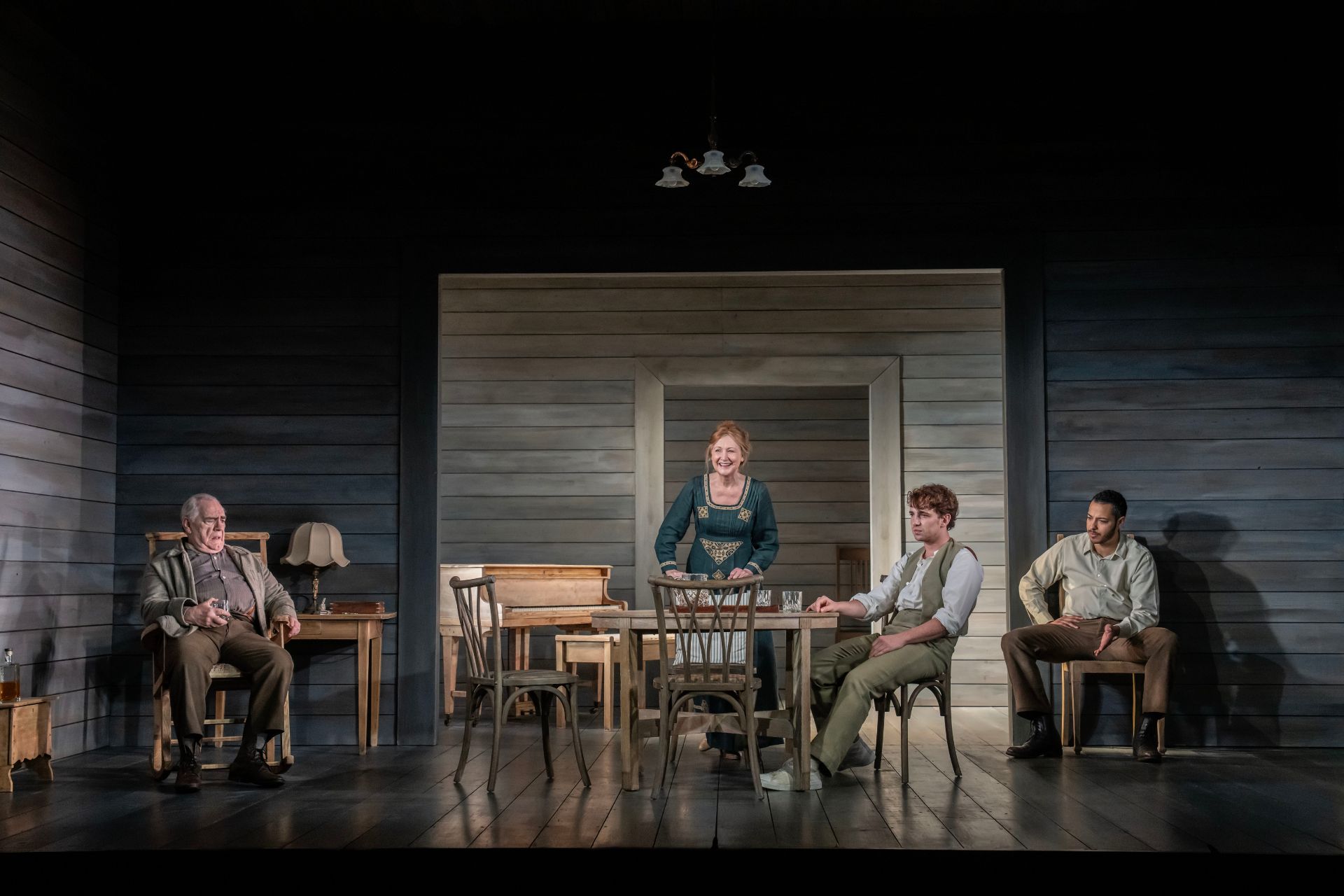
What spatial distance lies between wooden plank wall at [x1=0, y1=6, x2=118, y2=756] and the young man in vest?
10.2ft

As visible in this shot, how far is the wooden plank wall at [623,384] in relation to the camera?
25.5 feet

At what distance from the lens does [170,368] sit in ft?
19.6

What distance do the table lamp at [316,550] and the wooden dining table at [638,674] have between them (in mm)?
1777

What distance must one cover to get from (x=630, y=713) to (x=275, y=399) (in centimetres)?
254

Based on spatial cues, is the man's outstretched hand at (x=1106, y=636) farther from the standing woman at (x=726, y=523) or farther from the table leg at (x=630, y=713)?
the table leg at (x=630, y=713)

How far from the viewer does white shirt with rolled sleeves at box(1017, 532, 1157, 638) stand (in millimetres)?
5453

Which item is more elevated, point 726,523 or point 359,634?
point 726,523

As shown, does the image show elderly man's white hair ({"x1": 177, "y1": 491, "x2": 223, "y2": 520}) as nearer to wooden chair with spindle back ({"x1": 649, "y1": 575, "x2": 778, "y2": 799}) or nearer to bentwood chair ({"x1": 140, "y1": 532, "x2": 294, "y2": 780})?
bentwood chair ({"x1": 140, "y1": 532, "x2": 294, "y2": 780})

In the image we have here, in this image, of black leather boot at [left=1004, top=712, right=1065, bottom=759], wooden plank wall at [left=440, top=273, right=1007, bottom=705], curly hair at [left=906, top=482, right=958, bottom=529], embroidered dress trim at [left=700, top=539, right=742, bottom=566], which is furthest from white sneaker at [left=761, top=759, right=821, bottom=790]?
wooden plank wall at [left=440, top=273, right=1007, bottom=705]

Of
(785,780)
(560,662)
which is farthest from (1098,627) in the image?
(560,662)

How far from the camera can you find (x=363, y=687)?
221 inches

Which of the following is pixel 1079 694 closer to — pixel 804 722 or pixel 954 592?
pixel 954 592

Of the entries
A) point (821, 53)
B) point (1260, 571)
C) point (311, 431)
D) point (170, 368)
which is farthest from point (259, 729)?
point (1260, 571)

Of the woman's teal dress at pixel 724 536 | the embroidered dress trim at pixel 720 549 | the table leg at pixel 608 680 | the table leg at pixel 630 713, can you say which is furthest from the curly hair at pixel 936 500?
→ the table leg at pixel 608 680
